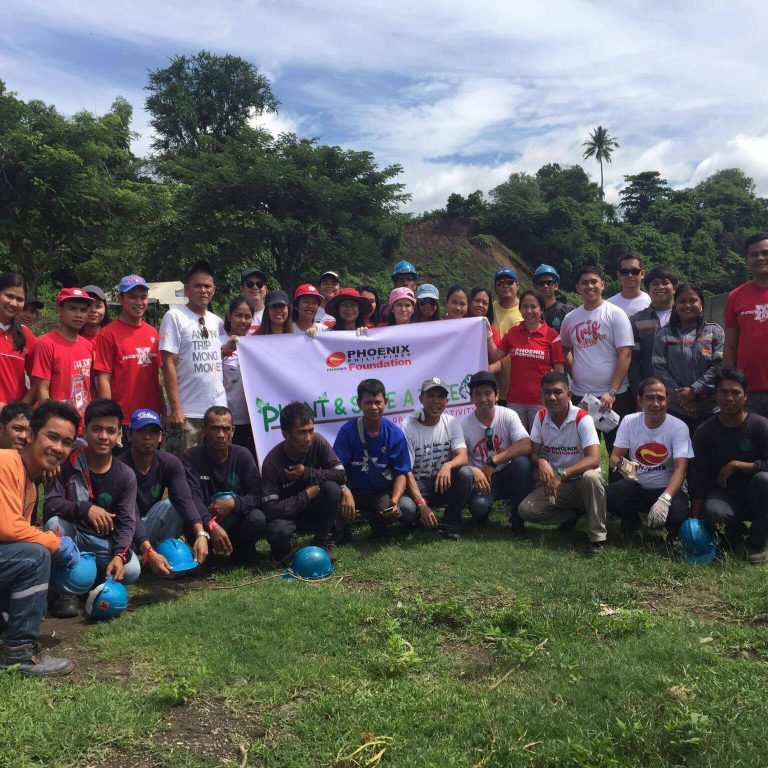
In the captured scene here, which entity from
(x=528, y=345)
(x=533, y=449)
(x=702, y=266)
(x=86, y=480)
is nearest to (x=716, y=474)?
(x=533, y=449)

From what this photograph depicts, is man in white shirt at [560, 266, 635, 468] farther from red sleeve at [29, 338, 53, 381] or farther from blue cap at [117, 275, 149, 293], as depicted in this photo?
red sleeve at [29, 338, 53, 381]

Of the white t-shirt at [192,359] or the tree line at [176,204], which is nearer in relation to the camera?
the white t-shirt at [192,359]

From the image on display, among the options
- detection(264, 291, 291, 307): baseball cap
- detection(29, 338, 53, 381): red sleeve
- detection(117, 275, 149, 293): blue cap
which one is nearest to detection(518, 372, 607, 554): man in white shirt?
detection(264, 291, 291, 307): baseball cap

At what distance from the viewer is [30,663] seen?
389 centimetres

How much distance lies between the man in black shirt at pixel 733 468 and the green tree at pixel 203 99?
5549 centimetres

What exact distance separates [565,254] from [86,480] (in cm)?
6535

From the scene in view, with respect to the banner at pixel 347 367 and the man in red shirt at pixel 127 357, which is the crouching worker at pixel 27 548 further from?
the banner at pixel 347 367

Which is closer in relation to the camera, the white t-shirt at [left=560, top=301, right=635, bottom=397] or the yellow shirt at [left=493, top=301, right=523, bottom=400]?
the white t-shirt at [left=560, top=301, right=635, bottom=397]

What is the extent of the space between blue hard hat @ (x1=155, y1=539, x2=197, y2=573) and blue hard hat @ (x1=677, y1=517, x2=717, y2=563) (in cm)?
372

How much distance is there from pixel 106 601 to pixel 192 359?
2.28 meters

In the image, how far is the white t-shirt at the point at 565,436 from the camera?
20.4 feet

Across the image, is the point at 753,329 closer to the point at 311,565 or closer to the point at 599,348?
the point at 599,348

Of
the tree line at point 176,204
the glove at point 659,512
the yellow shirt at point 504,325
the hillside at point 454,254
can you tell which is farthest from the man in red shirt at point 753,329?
the hillside at point 454,254

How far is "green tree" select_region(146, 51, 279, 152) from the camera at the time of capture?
55906 millimetres
